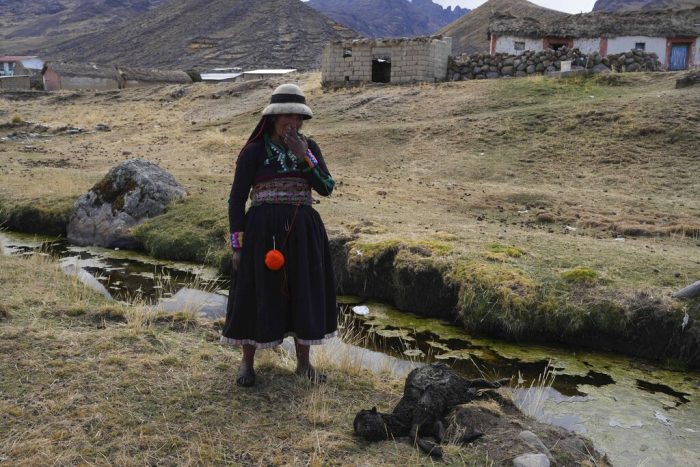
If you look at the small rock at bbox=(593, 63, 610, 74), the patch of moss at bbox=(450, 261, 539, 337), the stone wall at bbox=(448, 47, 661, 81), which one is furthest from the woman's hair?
the small rock at bbox=(593, 63, 610, 74)

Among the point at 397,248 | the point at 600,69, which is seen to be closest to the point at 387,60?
the point at 600,69

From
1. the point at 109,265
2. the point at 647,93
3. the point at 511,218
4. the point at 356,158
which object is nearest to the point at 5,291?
the point at 109,265

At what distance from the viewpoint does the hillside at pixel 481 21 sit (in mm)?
73425

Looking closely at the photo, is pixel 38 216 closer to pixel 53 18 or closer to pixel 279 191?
pixel 279 191

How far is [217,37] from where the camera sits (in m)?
80.4

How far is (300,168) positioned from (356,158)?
46.9 feet

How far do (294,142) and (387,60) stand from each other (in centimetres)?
2583

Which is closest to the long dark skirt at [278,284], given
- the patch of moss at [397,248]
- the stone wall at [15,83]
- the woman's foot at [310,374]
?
the woman's foot at [310,374]

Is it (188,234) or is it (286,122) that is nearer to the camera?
(286,122)

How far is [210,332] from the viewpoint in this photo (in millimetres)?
6594

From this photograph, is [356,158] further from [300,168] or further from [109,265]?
[300,168]

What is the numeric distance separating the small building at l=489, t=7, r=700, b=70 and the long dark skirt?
97.6ft

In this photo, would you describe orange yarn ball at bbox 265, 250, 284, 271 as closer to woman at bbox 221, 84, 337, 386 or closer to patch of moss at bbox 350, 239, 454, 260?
woman at bbox 221, 84, 337, 386

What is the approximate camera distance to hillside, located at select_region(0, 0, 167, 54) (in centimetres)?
11219
